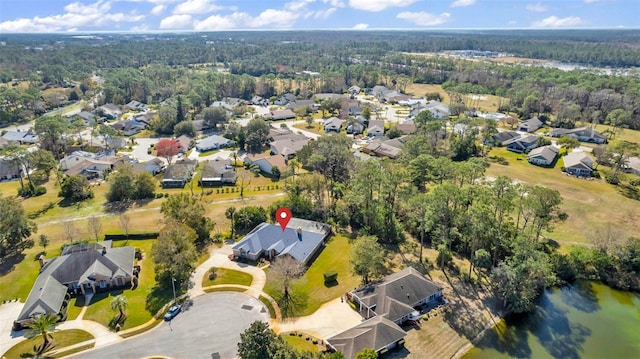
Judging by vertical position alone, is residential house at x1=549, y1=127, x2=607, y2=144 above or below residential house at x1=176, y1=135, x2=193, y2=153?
above

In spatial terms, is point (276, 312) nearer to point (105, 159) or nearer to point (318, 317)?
point (318, 317)

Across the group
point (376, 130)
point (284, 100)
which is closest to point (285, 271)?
point (376, 130)

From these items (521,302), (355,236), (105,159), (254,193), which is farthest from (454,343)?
(105,159)

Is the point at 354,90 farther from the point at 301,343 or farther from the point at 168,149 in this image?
the point at 301,343

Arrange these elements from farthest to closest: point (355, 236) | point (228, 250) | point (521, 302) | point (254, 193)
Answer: point (254, 193)
point (355, 236)
point (228, 250)
point (521, 302)

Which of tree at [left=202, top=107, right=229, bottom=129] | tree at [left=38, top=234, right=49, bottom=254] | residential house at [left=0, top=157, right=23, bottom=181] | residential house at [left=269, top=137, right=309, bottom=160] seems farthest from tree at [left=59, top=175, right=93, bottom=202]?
tree at [left=202, top=107, right=229, bottom=129]

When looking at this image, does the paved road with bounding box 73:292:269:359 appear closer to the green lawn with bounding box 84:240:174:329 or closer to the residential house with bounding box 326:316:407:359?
the green lawn with bounding box 84:240:174:329
